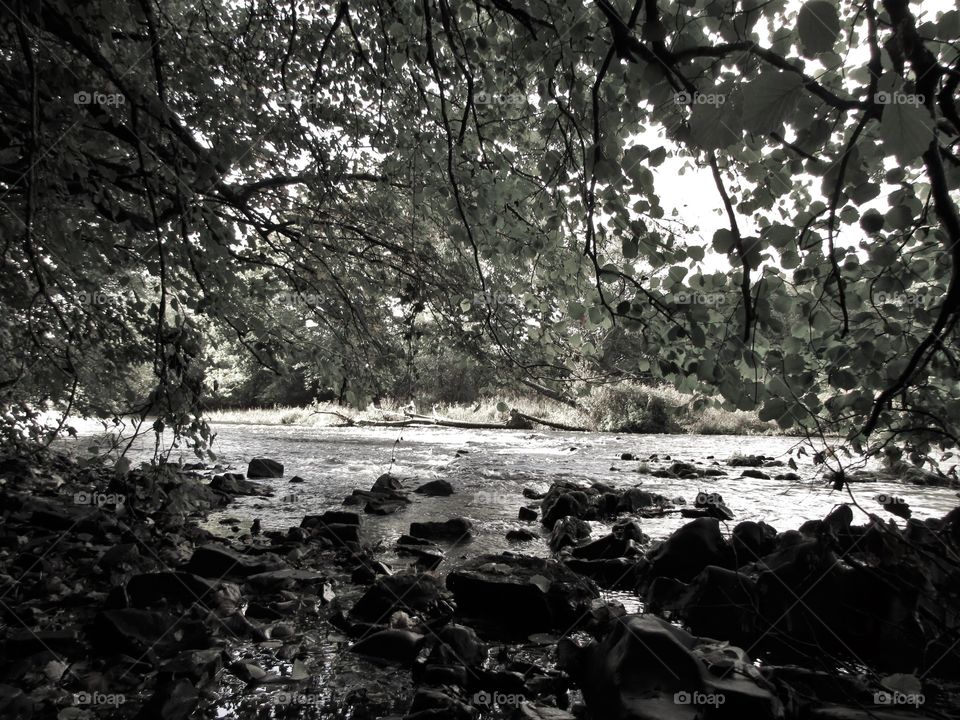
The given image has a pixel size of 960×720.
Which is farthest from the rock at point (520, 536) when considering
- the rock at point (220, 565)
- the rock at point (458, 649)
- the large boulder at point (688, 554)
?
the rock at point (458, 649)

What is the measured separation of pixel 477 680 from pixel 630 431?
20.0 m

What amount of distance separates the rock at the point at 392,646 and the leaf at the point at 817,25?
137 inches

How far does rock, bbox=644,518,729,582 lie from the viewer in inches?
193

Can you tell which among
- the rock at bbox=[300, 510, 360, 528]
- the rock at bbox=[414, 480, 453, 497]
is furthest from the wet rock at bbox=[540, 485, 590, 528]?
the rock at bbox=[300, 510, 360, 528]

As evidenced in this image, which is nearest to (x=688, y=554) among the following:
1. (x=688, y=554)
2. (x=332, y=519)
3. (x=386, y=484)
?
(x=688, y=554)

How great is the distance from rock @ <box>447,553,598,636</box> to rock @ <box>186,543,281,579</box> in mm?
1652

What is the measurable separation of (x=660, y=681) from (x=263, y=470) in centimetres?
931

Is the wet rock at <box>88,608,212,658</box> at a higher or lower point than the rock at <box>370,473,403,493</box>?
higher

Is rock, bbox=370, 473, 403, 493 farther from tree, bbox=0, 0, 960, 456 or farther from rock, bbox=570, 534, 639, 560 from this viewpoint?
rock, bbox=570, 534, 639, 560

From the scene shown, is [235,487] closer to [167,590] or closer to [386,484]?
[386,484]

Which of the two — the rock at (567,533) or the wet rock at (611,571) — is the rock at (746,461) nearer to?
the rock at (567,533)

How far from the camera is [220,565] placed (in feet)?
15.8

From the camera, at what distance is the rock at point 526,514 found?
7504 mm

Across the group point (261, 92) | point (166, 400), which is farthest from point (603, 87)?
point (261, 92)
